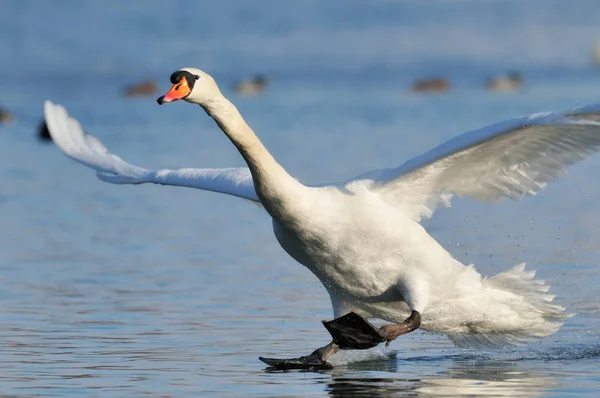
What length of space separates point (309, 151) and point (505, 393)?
57.4 ft

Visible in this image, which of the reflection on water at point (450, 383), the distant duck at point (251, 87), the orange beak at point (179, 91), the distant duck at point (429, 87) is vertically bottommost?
the reflection on water at point (450, 383)

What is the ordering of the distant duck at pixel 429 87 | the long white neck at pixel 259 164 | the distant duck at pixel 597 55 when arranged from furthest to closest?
the distant duck at pixel 597 55 → the distant duck at pixel 429 87 → the long white neck at pixel 259 164

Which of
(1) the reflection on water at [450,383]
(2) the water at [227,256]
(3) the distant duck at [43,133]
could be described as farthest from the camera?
(3) the distant duck at [43,133]

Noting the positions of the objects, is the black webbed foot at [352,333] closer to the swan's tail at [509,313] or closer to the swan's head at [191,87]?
the swan's tail at [509,313]

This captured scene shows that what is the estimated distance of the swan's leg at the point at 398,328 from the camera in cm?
1099

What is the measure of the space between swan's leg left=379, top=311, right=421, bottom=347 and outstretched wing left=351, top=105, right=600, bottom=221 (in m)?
0.93

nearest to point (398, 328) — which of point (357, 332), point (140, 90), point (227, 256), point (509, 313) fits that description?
point (357, 332)

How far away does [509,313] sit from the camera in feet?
39.0

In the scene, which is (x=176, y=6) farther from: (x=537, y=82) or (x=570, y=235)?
(x=570, y=235)

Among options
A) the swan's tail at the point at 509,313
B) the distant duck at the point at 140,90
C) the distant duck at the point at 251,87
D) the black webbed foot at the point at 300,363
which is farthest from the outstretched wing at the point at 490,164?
the distant duck at the point at 251,87

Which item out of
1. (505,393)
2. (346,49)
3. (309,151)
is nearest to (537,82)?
(346,49)

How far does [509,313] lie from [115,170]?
12.1ft

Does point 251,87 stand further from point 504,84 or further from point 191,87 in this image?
point 191,87

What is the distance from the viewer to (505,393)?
10.2m
